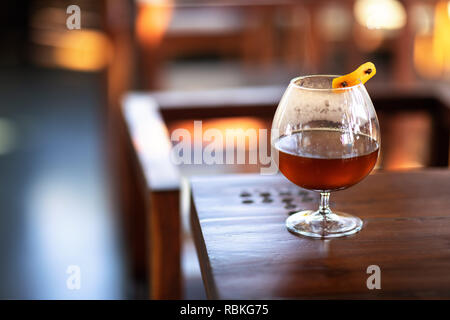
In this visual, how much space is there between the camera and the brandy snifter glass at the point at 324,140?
0.76 metres

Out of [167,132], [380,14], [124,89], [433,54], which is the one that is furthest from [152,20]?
[433,54]

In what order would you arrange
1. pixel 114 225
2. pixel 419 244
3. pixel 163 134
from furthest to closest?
pixel 114 225, pixel 163 134, pixel 419 244

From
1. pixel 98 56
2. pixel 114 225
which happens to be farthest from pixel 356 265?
pixel 98 56

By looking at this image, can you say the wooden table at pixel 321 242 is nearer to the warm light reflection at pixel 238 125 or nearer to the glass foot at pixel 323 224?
the glass foot at pixel 323 224

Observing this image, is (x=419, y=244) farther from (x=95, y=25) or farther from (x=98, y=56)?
(x=95, y=25)

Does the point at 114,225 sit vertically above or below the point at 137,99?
below

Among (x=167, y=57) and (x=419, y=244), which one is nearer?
(x=419, y=244)

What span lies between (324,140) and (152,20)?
2.16 m

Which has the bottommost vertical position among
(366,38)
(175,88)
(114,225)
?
(114,225)

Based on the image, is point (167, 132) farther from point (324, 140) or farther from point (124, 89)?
point (124, 89)

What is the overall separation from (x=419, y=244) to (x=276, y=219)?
0.17 m

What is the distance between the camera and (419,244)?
744 millimetres

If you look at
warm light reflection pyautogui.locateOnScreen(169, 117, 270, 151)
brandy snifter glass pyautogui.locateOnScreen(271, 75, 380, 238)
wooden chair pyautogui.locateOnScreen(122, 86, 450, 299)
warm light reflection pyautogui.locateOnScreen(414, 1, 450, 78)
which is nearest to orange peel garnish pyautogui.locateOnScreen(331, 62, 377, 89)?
brandy snifter glass pyautogui.locateOnScreen(271, 75, 380, 238)

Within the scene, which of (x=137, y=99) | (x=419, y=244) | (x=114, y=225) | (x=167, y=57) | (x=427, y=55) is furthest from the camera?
(x=167, y=57)
